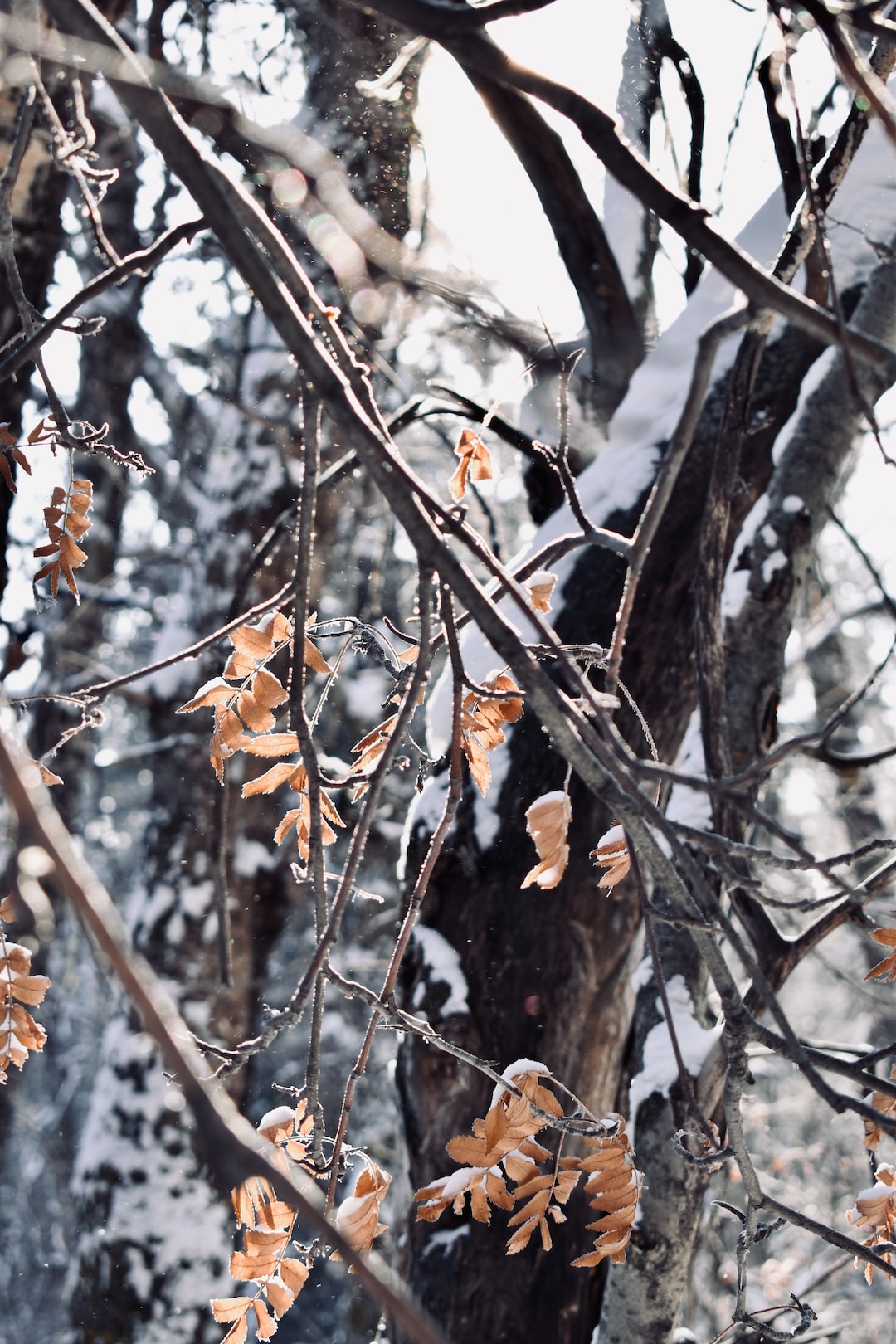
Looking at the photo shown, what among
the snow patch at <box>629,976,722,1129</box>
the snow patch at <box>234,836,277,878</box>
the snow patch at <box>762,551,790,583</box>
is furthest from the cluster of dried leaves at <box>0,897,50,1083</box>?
the snow patch at <box>234,836,277,878</box>

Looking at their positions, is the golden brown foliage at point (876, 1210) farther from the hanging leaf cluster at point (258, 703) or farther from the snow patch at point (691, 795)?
the hanging leaf cluster at point (258, 703)

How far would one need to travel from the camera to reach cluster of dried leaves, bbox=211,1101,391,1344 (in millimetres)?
1015

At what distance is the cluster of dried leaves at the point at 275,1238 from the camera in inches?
39.9

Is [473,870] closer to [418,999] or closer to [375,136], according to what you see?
[418,999]

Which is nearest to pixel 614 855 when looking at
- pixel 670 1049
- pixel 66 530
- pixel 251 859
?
pixel 66 530

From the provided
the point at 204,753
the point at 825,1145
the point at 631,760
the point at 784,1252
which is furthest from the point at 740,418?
the point at 784,1252

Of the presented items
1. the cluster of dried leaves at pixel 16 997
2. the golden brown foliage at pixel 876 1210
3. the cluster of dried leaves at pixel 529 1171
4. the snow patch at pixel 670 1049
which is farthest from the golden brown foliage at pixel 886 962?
the cluster of dried leaves at pixel 16 997

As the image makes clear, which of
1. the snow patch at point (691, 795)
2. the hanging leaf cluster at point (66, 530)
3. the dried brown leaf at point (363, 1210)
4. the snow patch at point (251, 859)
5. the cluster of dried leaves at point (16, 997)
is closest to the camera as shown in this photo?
the dried brown leaf at point (363, 1210)

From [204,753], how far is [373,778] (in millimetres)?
3198

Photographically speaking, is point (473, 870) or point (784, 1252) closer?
point (473, 870)

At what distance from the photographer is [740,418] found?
1.34 meters

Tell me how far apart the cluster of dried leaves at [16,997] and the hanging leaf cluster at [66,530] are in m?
0.46

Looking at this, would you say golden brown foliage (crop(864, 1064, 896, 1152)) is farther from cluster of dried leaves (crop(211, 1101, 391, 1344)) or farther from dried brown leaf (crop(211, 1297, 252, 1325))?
dried brown leaf (crop(211, 1297, 252, 1325))

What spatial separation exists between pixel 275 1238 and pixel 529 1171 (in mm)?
279
